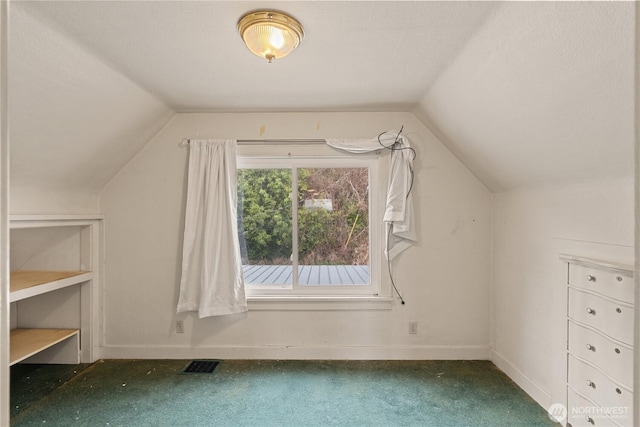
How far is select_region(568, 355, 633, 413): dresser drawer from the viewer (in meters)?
1.40

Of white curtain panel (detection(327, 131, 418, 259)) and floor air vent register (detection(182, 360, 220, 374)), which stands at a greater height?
white curtain panel (detection(327, 131, 418, 259))

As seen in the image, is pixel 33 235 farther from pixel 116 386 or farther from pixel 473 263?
pixel 473 263

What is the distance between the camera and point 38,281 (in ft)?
6.90

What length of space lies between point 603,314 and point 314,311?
1859 mm

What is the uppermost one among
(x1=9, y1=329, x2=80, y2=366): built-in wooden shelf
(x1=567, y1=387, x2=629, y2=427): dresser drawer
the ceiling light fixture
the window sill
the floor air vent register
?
the ceiling light fixture

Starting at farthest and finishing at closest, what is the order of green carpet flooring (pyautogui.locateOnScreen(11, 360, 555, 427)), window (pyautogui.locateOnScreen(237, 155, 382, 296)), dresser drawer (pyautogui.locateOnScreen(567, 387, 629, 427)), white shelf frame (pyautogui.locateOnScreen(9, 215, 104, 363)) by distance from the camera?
1. window (pyautogui.locateOnScreen(237, 155, 382, 296))
2. white shelf frame (pyautogui.locateOnScreen(9, 215, 104, 363))
3. green carpet flooring (pyautogui.locateOnScreen(11, 360, 555, 427))
4. dresser drawer (pyautogui.locateOnScreen(567, 387, 629, 427))

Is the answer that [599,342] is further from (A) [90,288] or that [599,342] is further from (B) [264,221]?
(A) [90,288]

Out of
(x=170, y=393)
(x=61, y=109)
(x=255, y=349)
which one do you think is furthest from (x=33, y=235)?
(x=255, y=349)

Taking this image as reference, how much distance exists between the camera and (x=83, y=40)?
1.44m

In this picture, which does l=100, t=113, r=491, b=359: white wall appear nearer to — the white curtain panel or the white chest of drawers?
the white curtain panel

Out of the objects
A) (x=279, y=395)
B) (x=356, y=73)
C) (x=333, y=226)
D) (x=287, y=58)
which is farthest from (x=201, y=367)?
(x=356, y=73)

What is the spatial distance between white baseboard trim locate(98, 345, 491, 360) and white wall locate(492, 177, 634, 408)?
0.35m

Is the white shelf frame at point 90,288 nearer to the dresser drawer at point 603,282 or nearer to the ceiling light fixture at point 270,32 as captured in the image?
the ceiling light fixture at point 270,32

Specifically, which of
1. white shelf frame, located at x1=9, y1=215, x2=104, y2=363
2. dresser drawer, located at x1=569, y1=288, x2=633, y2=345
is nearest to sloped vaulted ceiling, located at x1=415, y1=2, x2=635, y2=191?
dresser drawer, located at x1=569, y1=288, x2=633, y2=345
